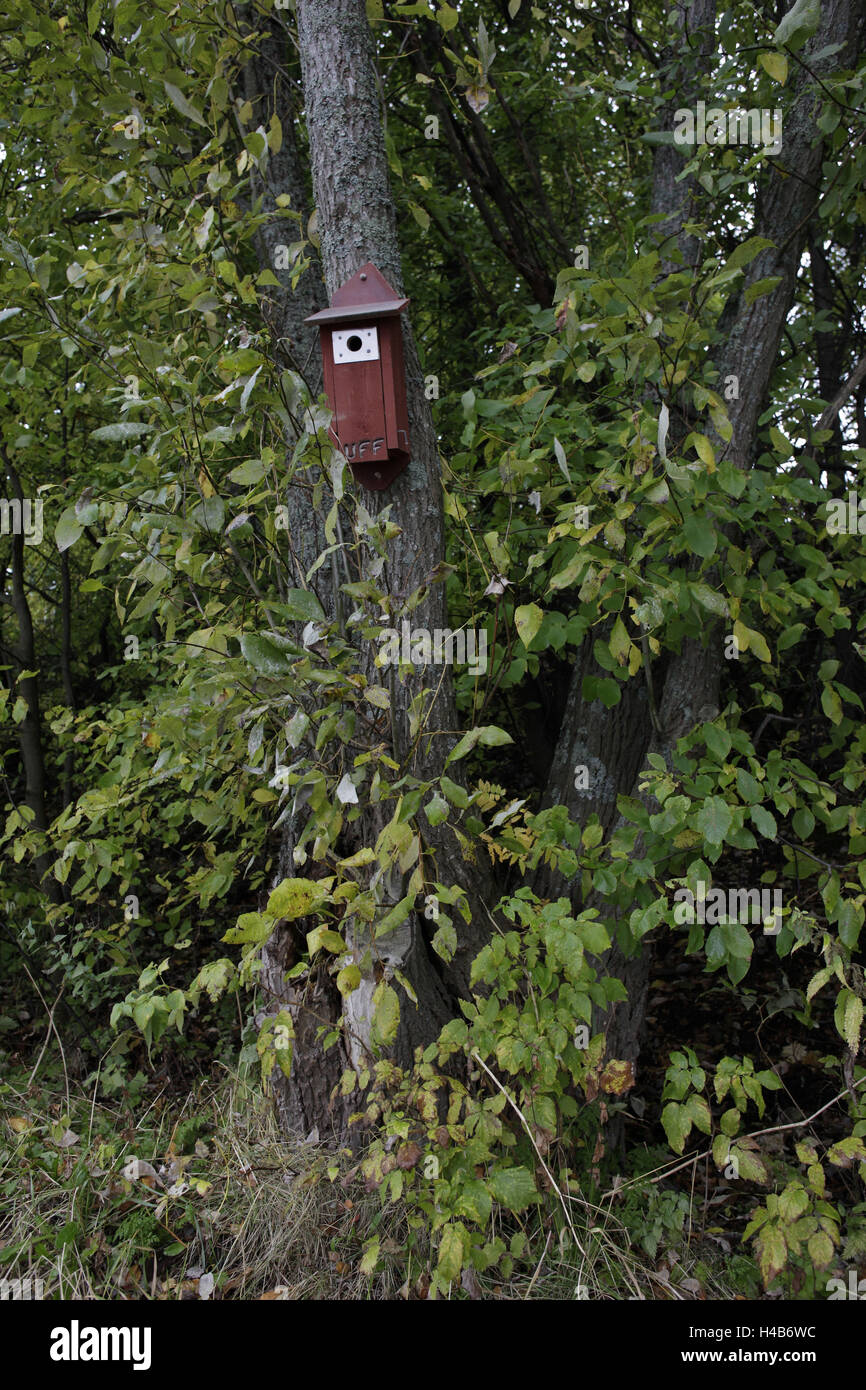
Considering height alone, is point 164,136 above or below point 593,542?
above

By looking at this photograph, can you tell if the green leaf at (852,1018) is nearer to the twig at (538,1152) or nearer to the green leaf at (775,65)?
the twig at (538,1152)

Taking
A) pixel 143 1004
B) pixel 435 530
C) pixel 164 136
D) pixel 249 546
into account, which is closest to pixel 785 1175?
pixel 143 1004

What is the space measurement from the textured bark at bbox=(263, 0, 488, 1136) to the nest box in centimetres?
13

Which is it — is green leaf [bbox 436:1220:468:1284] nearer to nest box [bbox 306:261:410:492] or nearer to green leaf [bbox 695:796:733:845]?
green leaf [bbox 695:796:733:845]

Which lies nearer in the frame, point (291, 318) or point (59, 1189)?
point (59, 1189)

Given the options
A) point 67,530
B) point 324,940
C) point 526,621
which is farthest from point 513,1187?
point 67,530

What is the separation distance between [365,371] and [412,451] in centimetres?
23

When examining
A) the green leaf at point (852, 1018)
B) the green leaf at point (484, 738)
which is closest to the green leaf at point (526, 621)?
the green leaf at point (484, 738)

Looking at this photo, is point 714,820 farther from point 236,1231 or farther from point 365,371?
point 236,1231

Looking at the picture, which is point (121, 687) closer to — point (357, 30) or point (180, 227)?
point (180, 227)

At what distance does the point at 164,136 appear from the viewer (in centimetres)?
315

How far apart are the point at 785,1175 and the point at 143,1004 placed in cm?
185

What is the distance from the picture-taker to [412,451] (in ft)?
8.18

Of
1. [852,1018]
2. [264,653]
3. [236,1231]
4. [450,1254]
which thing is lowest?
[236,1231]
